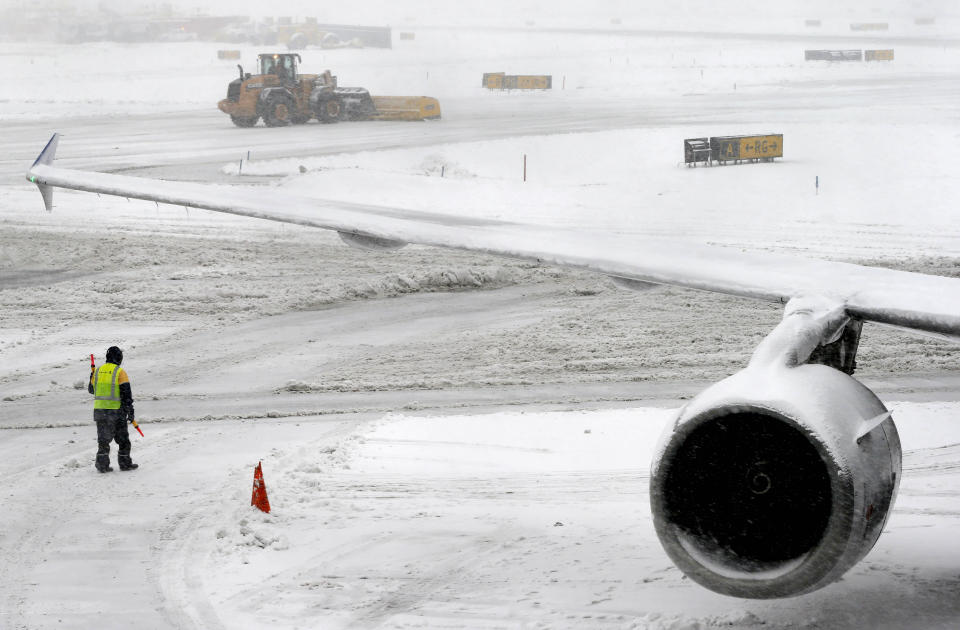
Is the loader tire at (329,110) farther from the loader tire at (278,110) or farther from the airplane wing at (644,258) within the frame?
the airplane wing at (644,258)

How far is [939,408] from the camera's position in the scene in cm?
1215

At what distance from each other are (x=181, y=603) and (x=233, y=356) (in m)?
7.40

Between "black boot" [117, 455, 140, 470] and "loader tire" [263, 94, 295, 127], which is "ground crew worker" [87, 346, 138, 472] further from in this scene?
"loader tire" [263, 94, 295, 127]

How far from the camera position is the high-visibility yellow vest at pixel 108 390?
10992 mm

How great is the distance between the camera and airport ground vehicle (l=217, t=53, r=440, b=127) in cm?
4028

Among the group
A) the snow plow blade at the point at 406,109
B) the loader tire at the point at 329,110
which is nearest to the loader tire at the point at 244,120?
the loader tire at the point at 329,110

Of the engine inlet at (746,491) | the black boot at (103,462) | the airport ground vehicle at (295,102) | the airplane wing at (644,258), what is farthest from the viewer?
the airport ground vehicle at (295,102)

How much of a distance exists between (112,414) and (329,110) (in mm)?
31549

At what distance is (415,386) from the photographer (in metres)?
13.6

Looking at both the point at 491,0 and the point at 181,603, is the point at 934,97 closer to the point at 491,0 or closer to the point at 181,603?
the point at 181,603

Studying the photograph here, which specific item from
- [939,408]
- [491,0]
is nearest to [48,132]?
[939,408]

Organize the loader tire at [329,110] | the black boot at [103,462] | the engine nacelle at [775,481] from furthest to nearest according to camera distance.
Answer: the loader tire at [329,110]
the black boot at [103,462]
the engine nacelle at [775,481]

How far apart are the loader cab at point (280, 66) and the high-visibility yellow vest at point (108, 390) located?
31.7 m

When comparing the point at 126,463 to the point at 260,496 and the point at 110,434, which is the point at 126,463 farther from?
the point at 260,496
